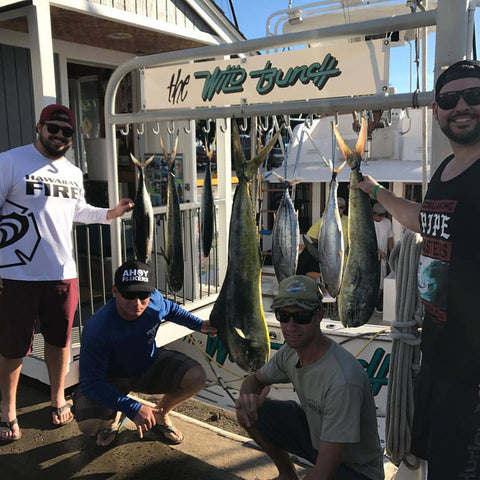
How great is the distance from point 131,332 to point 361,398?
4.12 ft

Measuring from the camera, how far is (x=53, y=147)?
2.73 meters

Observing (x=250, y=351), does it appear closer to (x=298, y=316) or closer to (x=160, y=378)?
(x=298, y=316)

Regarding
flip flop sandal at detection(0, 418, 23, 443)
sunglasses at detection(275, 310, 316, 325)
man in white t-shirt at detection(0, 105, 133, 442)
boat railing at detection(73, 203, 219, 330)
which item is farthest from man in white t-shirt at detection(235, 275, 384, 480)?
boat railing at detection(73, 203, 219, 330)

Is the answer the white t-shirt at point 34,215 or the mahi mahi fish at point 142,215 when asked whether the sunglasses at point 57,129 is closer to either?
the white t-shirt at point 34,215

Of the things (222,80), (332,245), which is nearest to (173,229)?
(222,80)

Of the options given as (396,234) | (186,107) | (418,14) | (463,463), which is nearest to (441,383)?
(463,463)

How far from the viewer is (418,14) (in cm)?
192

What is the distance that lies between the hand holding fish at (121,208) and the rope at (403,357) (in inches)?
58.3

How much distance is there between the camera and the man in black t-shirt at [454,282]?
1593 millimetres

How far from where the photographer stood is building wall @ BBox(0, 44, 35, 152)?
4.38 metres

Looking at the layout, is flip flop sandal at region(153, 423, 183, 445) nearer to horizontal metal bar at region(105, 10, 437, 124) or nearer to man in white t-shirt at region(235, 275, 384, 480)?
man in white t-shirt at region(235, 275, 384, 480)

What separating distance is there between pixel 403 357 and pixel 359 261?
1.67ft

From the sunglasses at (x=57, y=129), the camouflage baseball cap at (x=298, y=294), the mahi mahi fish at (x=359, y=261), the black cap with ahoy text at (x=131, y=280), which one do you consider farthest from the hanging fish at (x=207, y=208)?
the sunglasses at (x=57, y=129)

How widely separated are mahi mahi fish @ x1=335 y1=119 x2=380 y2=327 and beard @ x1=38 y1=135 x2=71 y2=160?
1.59m
